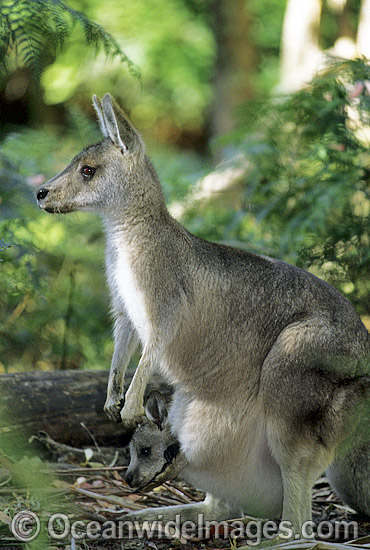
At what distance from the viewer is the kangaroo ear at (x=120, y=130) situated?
342 centimetres

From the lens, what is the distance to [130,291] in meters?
3.41

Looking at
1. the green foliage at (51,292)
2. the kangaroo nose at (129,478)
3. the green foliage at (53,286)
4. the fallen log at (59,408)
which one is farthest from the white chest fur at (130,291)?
the green foliage at (51,292)

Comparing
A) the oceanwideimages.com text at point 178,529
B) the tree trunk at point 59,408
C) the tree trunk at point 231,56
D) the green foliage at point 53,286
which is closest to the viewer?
the oceanwideimages.com text at point 178,529

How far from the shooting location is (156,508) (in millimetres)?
3572

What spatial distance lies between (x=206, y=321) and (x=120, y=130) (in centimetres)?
103

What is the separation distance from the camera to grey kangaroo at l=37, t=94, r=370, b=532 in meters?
3.33

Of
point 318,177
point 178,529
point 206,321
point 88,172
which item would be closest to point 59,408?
point 178,529

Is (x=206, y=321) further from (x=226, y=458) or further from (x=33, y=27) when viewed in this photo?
(x=33, y=27)

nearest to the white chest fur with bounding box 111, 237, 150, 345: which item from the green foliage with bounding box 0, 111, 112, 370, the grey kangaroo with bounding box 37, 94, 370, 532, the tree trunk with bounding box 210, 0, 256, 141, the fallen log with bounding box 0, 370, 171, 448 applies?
the grey kangaroo with bounding box 37, 94, 370, 532

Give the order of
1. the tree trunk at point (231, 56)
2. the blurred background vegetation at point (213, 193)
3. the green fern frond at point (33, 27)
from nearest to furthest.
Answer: the green fern frond at point (33, 27) < the blurred background vegetation at point (213, 193) < the tree trunk at point (231, 56)

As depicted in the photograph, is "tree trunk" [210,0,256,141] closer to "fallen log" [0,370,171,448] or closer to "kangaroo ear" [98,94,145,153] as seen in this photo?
"fallen log" [0,370,171,448]

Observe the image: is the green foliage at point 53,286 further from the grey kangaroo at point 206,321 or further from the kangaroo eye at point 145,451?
the kangaroo eye at point 145,451

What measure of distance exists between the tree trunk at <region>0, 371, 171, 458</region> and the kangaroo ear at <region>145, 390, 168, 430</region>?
1.94 ft

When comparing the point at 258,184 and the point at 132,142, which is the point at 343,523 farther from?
the point at 258,184
